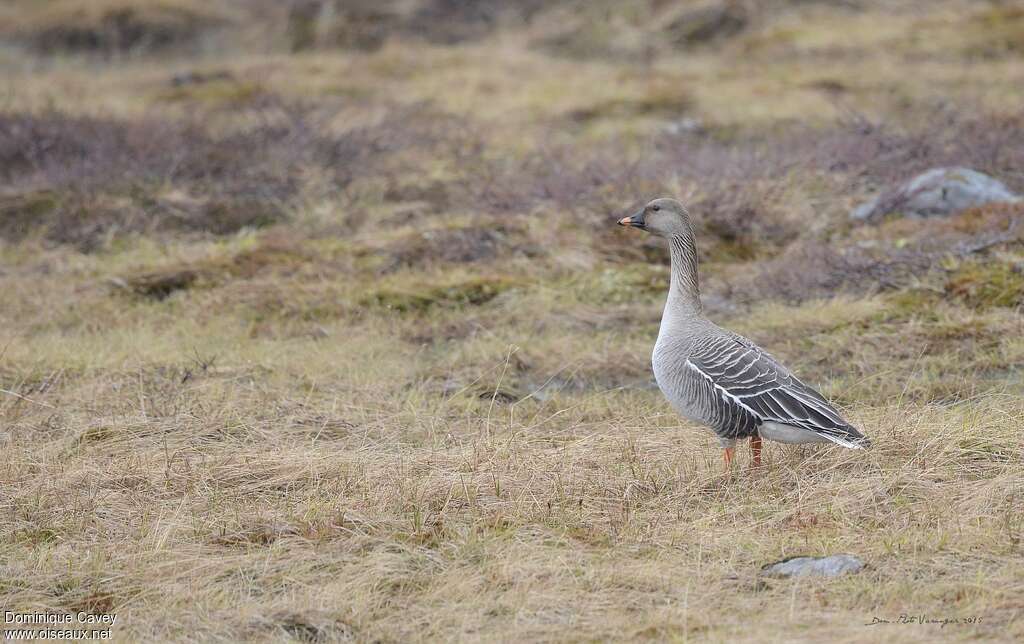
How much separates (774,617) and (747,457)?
2042mm

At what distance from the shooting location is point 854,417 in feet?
21.0

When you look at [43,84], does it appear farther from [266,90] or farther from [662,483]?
[662,483]

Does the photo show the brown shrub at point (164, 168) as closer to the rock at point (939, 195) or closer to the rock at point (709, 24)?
the rock at point (939, 195)

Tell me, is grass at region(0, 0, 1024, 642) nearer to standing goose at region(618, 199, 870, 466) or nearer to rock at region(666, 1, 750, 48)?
standing goose at region(618, 199, 870, 466)

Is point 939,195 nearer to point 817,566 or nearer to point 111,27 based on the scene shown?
point 817,566

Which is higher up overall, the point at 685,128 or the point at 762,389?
the point at 762,389

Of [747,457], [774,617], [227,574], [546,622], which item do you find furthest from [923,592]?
[227,574]

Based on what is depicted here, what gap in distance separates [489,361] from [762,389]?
2930 millimetres

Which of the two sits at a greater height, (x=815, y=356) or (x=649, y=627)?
(x=649, y=627)

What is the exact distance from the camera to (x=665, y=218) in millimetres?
6637

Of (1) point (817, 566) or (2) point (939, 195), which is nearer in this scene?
(1) point (817, 566)

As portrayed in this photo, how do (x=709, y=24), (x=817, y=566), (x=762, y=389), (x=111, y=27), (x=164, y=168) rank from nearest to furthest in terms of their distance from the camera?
(x=817, y=566) → (x=762, y=389) → (x=164, y=168) → (x=709, y=24) → (x=111, y=27)

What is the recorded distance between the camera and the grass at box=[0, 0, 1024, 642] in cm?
456
